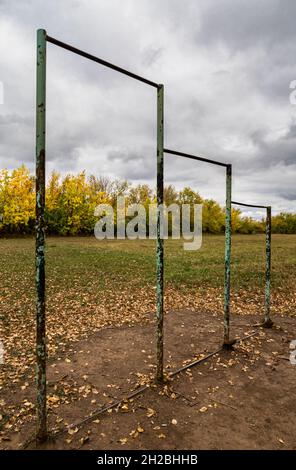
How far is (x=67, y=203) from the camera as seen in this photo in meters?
44.1

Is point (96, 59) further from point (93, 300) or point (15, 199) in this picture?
point (15, 199)

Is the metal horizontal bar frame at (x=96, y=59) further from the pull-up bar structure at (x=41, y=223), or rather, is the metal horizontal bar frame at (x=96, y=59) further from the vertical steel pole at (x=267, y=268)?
the vertical steel pole at (x=267, y=268)

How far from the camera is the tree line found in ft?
127

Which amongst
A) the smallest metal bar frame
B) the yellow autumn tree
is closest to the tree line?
the yellow autumn tree

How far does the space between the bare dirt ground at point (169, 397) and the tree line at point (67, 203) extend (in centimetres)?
3560

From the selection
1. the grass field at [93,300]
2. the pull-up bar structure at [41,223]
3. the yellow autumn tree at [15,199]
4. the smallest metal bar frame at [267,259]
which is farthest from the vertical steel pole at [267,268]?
the yellow autumn tree at [15,199]

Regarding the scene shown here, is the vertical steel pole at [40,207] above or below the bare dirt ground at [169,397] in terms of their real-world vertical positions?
above

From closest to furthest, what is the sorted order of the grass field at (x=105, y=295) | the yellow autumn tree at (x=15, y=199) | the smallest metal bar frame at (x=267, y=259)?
the smallest metal bar frame at (x=267, y=259)
the grass field at (x=105, y=295)
the yellow autumn tree at (x=15, y=199)

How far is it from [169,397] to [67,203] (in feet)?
137

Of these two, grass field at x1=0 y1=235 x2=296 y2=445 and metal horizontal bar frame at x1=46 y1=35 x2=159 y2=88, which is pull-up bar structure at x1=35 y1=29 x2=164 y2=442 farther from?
grass field at x1=0 y1=235 x2=296 y2=445

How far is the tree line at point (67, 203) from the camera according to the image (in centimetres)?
3881

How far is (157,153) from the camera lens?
4.37 metres

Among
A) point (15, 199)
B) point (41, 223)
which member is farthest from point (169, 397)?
point (15, 199)
